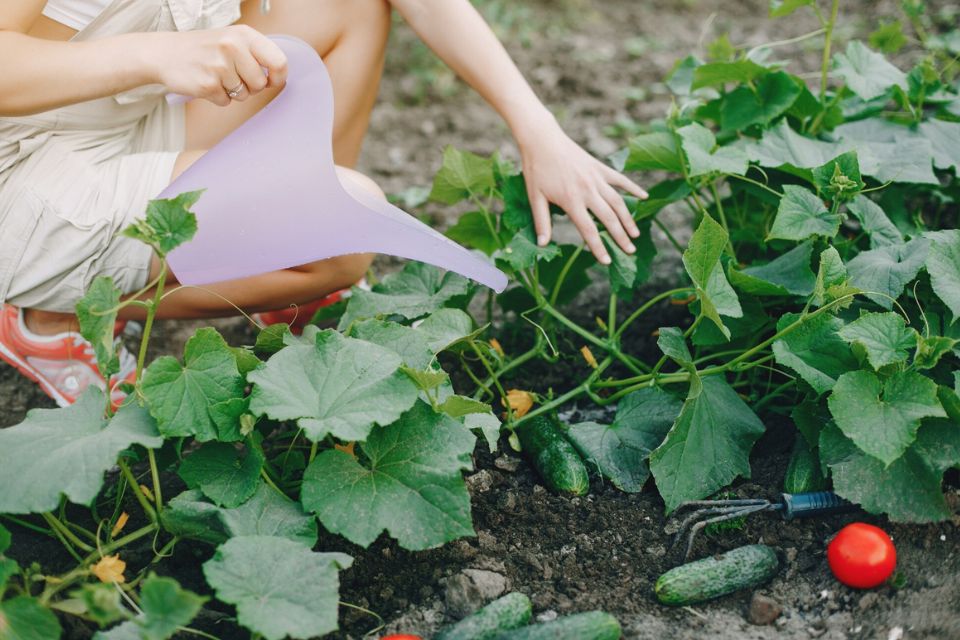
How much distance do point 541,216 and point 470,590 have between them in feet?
2.79

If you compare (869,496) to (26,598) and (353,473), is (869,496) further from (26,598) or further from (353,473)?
(26,598)

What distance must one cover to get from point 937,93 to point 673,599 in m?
1.67

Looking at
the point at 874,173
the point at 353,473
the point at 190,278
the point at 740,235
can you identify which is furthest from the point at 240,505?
the point at 874,173

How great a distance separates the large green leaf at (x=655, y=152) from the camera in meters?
2.28

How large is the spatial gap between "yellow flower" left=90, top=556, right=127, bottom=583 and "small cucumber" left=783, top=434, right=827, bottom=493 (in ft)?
4.13

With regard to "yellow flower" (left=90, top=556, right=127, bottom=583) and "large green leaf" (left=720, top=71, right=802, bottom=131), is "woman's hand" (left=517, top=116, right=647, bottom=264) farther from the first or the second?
"yellow flower" (left=90, top=556, right=127, bottom=583)

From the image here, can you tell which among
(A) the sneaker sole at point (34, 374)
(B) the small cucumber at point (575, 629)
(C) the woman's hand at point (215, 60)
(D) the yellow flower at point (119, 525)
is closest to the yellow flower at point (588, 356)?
(B) the small cucumber at point (575, 629)

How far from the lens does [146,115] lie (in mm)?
2301

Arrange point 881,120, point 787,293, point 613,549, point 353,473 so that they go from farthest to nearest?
point 881,120
point 787,293
point 613,549
point 353,473

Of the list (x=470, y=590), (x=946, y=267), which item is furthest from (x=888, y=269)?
(x=470, y=590)

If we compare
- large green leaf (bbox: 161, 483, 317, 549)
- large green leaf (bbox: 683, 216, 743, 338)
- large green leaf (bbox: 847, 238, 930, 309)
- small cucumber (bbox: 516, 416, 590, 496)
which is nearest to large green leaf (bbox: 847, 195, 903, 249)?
large green leaf (bbox: 847, 238, 930, 309)

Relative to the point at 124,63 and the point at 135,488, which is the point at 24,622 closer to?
the point at 135,488

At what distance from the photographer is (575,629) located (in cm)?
162

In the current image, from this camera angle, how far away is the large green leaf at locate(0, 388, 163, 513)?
1525 mm
